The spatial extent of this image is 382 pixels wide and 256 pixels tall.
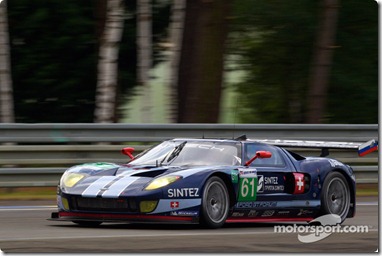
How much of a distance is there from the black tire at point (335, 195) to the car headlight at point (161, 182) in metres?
2.31

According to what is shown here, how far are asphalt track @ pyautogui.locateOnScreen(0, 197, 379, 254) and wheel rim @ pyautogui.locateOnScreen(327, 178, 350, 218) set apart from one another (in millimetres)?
369

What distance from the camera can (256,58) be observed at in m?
20.8

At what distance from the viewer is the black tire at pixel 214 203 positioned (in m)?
9.51

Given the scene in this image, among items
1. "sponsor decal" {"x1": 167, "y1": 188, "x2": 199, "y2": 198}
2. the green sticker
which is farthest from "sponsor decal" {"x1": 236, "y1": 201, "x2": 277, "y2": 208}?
"sponsor decal" {"x1": 167, "y1": 188, "x2": 199, "y2": 198}

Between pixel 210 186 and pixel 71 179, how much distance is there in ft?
4.66

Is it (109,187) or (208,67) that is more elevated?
(208,67)

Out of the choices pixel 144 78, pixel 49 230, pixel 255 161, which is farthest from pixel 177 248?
pixel 144 78

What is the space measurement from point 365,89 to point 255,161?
977 cm

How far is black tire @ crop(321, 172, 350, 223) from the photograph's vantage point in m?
11.0

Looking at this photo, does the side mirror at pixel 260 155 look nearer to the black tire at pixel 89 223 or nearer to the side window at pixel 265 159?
the side window at pixel 265 159

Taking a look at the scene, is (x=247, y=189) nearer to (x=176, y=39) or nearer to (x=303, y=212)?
(x=303, y=212)

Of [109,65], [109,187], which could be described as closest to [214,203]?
[109,187]

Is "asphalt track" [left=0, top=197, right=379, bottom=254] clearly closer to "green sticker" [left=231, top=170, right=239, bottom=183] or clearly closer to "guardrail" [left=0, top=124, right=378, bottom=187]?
"green sticker" [left=231, top=170, right=239, bottom=183]

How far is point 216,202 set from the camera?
9742 millimetres
